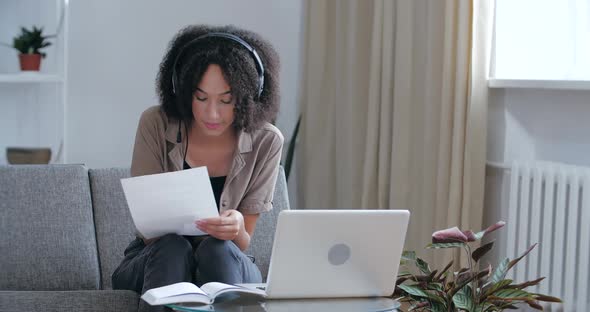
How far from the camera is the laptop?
1.55 meters

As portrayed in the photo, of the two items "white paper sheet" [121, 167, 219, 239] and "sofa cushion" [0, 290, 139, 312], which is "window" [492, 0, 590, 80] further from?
"sofa cushion" [0, 290, 139, 312]

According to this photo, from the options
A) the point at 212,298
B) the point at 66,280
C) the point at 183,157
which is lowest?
the point at 66,280

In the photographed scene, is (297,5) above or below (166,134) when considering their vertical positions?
above

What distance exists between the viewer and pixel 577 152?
259cm

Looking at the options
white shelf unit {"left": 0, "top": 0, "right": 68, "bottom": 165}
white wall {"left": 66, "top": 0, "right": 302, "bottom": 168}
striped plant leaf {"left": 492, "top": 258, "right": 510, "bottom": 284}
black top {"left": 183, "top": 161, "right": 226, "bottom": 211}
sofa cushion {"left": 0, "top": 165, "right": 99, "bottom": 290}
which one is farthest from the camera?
white wall {"left": 66, "top": 0, "right": 302, "bottom": 168}

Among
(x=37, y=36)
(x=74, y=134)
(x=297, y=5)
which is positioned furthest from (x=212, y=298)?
(x=297, y=5)

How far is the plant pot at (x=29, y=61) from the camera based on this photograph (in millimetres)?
3234

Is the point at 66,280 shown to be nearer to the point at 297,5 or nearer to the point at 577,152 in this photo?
the point at 577,152

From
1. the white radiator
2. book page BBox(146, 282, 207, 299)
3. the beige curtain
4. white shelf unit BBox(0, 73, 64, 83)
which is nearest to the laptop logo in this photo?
book page BBox(146, 282, 207, 299)

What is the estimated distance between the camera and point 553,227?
258 cm

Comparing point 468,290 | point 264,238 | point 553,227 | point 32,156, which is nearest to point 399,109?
point 553,227

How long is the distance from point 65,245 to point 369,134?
4.44 feet

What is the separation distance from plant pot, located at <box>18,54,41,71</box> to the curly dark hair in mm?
1279

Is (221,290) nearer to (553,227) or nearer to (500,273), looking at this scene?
(500,273)
